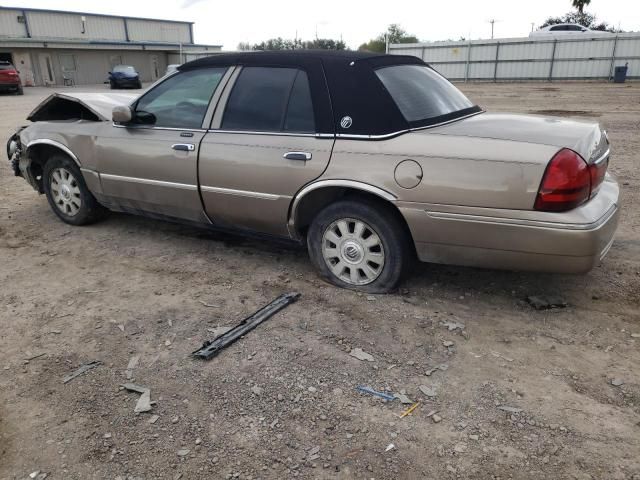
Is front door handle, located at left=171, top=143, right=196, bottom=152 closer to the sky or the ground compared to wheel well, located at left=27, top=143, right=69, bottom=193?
closer to the sky

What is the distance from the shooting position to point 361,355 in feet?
10.3

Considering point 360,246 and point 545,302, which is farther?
point 360,246

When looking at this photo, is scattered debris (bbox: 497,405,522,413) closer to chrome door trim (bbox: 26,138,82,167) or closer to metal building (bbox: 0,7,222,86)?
chrome door trim (bbox: 26,138,82,167)

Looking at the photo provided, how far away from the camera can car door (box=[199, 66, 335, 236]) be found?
379 cm

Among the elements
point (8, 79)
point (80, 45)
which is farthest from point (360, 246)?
point (80, 45)

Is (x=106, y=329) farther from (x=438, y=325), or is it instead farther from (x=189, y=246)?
(x=438, y=325)

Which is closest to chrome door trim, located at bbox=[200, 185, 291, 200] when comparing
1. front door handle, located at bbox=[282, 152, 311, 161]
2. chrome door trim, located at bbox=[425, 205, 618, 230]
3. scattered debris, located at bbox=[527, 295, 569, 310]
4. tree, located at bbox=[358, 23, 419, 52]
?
front door handle, located at bbox=[282, 152, 311, 161]

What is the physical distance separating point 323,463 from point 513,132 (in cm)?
232

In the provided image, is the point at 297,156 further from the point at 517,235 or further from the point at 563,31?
the point at 563,31

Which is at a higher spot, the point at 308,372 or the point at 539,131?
the point at 539,131

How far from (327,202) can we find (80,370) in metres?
1.96

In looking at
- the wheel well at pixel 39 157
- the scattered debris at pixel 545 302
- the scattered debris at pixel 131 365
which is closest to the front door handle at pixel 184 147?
the wheel well at pixel 39 157

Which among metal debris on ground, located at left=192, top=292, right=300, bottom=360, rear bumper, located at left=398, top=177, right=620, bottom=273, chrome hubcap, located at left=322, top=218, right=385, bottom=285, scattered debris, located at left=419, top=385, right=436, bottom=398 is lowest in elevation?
scattered debris, located at left=419, top=385, right=436, bottom=398

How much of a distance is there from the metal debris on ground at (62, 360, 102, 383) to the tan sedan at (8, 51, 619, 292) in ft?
5.20
